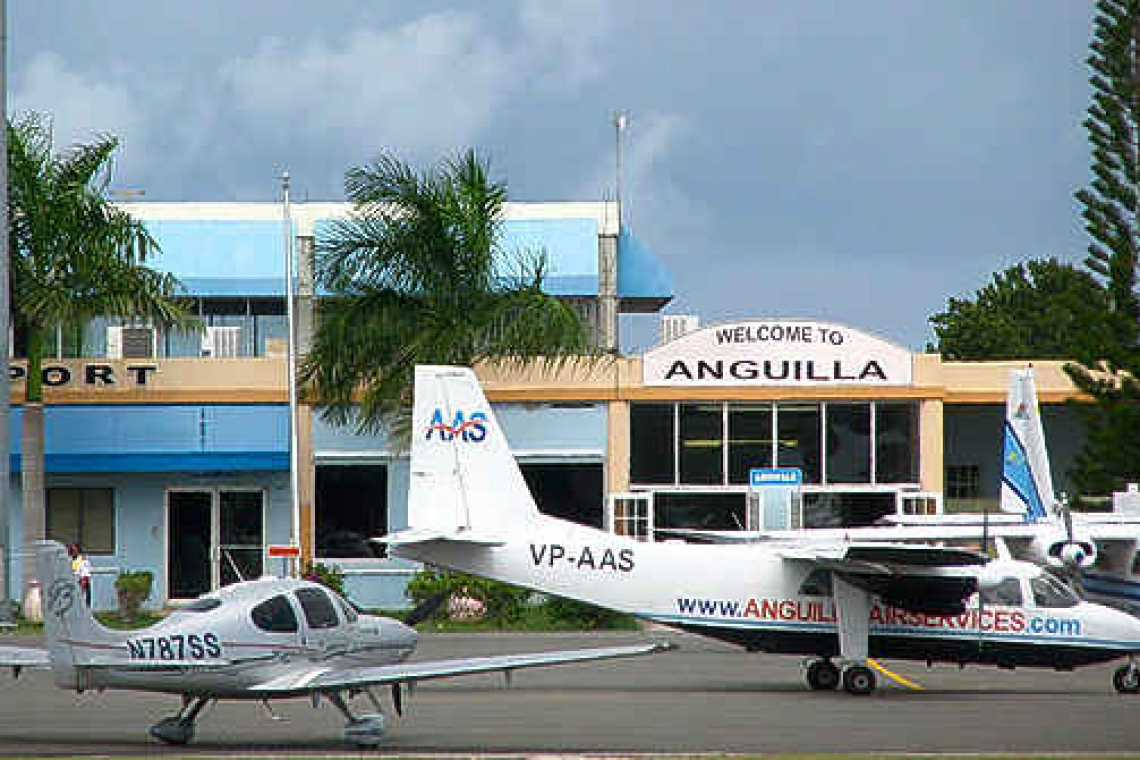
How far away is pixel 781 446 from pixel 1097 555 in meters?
9.40

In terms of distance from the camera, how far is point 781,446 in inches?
1576

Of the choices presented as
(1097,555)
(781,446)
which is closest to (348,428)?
(781,446)

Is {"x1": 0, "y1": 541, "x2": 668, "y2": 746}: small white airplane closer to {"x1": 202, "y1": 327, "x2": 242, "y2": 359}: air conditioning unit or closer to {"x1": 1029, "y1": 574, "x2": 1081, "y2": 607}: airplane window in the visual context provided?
{"x1": 1029, "y1": 574, "x2": 1081, "y2": 607}: airplane window

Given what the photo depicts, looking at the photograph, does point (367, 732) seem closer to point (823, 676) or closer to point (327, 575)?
point (823, 676)

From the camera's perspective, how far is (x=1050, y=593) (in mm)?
24516

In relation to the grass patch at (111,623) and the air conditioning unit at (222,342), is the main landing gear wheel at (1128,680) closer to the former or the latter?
the grass patch at (111,623)

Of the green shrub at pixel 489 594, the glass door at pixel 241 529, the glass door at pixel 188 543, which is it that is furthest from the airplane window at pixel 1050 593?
the glass door at pixel 188 543

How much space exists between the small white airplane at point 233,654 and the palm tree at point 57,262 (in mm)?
19638

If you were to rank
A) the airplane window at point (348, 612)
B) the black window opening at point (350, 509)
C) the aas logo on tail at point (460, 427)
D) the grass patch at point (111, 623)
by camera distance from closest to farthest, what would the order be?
the airplane window at point (348, 612) → the aas logo on tail at point (460, 427) → the grass patch at point (111, 623) → the black window opening at point (350, 509)

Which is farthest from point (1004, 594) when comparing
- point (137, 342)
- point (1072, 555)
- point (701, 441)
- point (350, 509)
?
point (137, 342)

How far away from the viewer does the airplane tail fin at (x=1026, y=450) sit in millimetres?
35969

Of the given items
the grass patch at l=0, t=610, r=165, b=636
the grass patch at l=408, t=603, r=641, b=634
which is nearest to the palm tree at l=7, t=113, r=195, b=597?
the grass patch at l=0, t=610, r=165, b=636

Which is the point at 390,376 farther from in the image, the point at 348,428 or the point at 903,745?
the point at 903,745

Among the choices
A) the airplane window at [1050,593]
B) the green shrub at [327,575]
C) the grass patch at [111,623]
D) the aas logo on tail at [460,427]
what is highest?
the aas logo on tail at [460,427]
